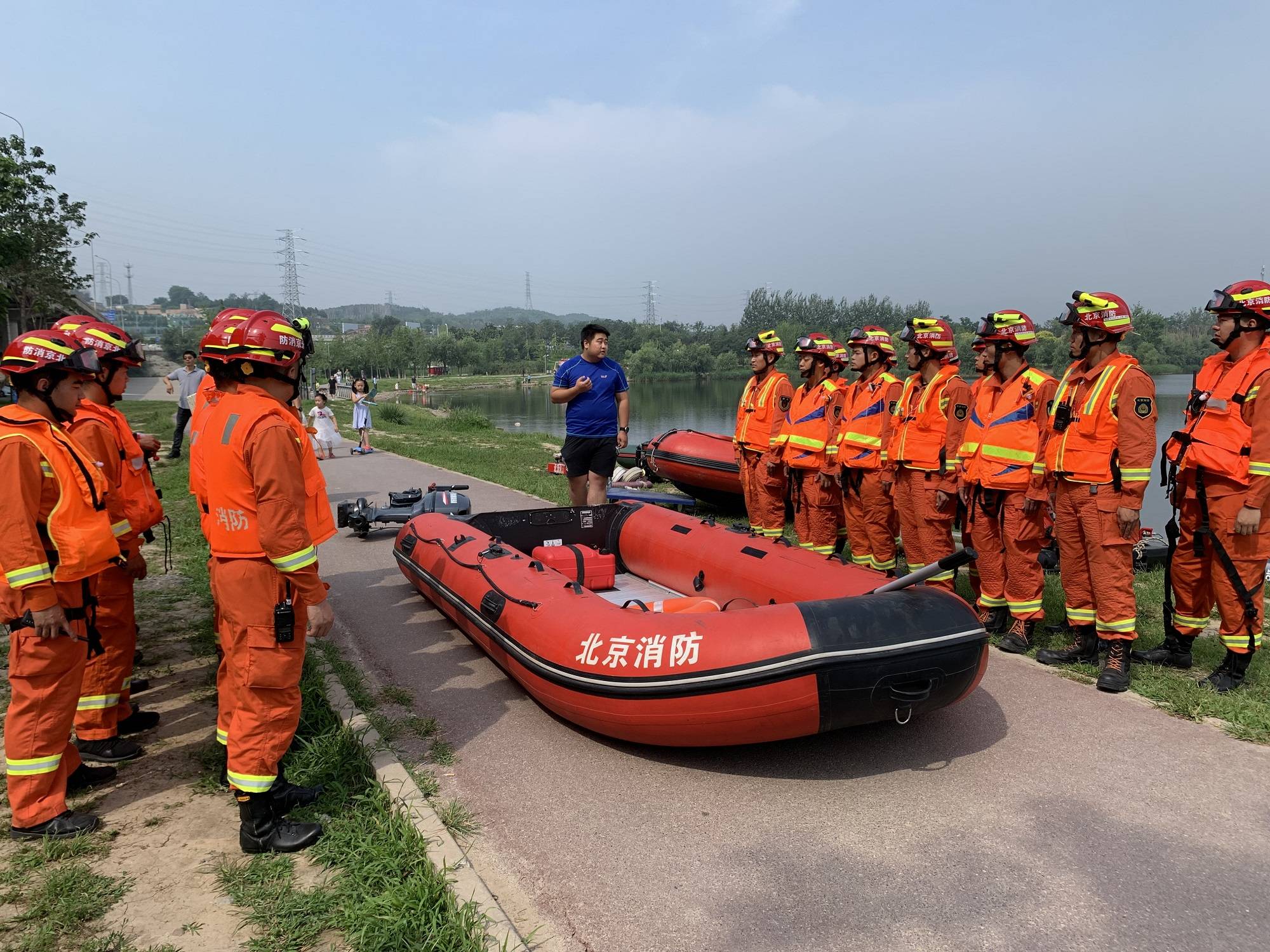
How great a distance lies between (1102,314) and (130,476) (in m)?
5.34

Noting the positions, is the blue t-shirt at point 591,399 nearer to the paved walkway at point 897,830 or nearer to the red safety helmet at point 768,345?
the red safety helmet at point 768,345

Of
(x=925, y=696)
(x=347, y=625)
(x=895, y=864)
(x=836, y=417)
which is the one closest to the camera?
(x=895, y=864)

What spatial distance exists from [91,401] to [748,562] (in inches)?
148

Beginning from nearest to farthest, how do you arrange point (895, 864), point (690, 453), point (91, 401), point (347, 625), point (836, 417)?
point (895, 864), point (91, 401), point (347, 625), point (836, 417), point (690, 453)

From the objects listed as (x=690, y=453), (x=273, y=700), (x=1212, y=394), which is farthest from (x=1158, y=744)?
(x=690, y=453)

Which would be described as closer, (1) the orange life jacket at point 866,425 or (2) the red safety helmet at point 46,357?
(2) the red safety helmet at point 46,357

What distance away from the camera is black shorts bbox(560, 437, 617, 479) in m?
7.12

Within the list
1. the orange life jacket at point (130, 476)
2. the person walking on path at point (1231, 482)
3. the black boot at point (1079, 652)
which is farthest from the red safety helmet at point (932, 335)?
the orange life jacket at point (130, 476)

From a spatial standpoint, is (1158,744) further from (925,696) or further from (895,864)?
(895,864)

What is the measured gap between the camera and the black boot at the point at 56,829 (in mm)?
2979

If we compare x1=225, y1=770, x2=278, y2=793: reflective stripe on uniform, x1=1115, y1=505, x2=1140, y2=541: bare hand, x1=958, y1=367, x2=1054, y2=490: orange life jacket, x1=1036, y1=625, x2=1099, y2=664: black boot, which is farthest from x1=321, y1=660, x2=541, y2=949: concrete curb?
x1=958, y1=367, x2=1054, y2=490: orange life jacket

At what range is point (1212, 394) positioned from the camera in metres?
4.29

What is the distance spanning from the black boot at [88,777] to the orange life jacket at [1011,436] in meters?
4.95

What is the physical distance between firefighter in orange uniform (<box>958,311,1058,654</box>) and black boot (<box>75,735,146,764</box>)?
180 inches
